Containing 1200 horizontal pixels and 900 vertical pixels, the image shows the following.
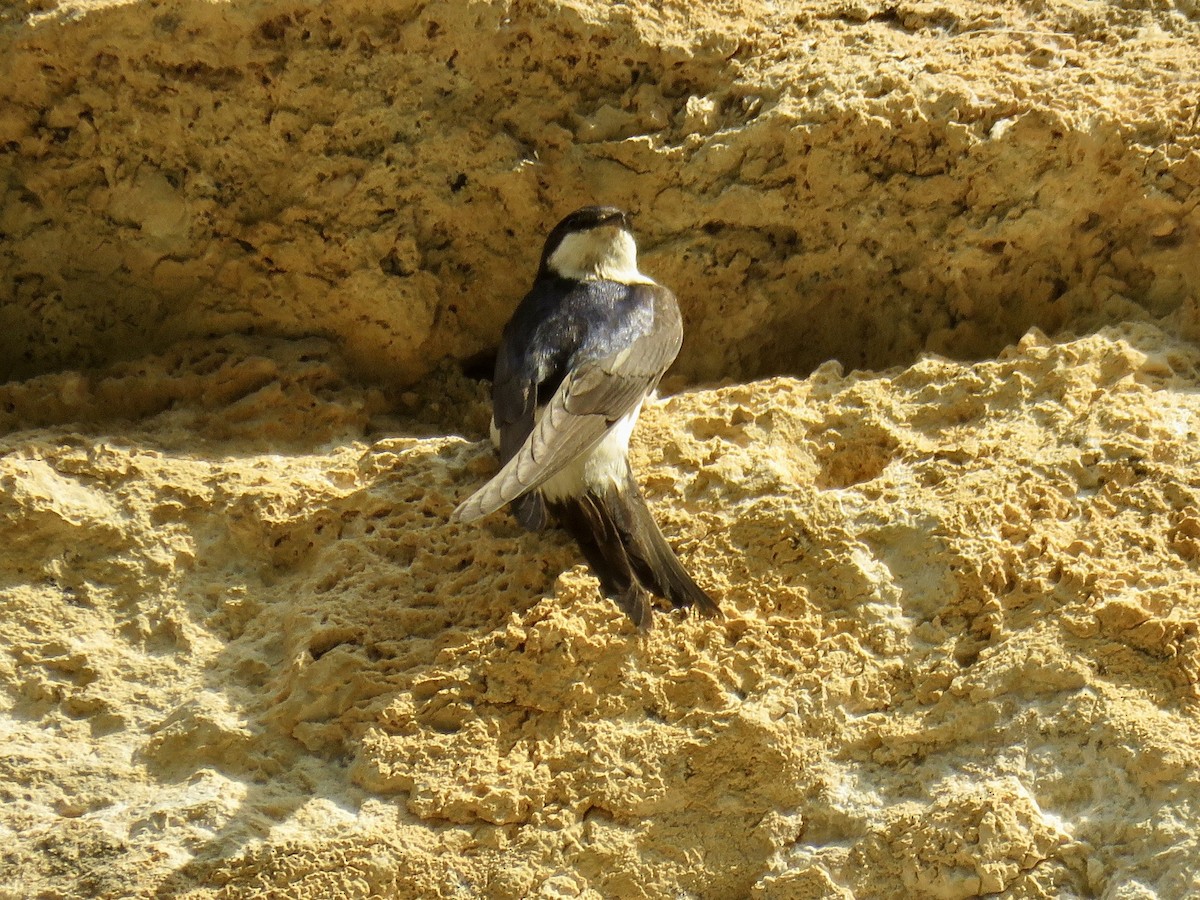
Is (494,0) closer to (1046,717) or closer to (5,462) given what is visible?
(5,462)

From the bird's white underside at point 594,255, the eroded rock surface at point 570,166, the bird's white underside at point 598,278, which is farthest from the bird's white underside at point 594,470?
the eroded rock surface at point 570,166

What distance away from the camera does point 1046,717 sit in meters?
2.17

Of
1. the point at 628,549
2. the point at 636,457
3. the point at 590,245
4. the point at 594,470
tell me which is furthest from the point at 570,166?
the point at 628,549

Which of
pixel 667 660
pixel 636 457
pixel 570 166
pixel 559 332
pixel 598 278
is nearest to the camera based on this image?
pixel 667 660

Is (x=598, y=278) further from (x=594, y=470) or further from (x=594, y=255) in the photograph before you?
(x=594, y=470)

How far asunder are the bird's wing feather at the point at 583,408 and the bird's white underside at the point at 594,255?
0.13 m

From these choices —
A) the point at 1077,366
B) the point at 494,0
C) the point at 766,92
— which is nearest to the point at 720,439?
the point at 1077,366

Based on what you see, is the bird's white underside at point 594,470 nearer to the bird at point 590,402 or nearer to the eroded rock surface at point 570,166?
the bird at point 590,402

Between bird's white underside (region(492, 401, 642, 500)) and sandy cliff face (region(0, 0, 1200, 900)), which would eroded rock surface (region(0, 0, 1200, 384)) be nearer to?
sandy cliff face (region(0, 0, 1200, 900))

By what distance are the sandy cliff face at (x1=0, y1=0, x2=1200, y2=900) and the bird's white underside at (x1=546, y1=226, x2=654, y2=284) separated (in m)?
0.15

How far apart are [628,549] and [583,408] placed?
0.92ft

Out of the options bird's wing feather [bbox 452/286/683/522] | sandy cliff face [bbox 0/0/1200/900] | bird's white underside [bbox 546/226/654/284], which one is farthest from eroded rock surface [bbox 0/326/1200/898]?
bird's white underside [bbox 546/226/654/284]

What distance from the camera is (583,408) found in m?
2.60

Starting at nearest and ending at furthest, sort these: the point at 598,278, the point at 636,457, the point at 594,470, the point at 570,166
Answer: the point at 594,470
the point at 636,457
the point at 598,278
the point at 570,166
